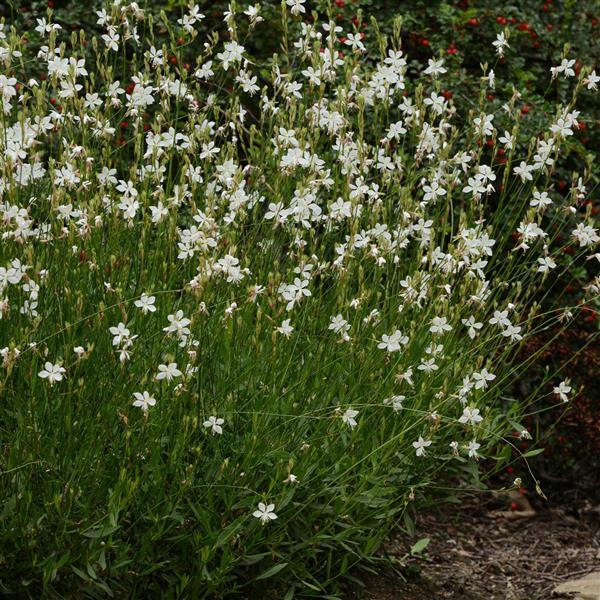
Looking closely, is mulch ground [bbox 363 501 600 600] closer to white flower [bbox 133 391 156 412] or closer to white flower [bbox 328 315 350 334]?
white flower [bbox 328 315 350 334]

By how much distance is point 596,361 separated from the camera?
5.50 metres

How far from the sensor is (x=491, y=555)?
5.10 meters

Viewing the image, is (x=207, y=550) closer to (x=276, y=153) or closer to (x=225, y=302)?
(x=225, y=302)

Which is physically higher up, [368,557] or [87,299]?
[87,299]

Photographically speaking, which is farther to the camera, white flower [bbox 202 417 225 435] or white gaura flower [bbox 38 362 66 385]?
white flower [bbox 202 417 225 435]

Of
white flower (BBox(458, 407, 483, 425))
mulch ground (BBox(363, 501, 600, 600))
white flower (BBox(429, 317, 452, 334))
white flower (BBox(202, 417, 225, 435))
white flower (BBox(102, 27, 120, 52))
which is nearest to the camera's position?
white flower (BBox(202, 417, 225, 435))

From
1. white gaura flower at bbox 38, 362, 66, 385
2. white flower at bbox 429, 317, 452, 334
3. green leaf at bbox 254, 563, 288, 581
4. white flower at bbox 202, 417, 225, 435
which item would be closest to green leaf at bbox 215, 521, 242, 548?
green leaf at bbox 254, 563, 288, 581

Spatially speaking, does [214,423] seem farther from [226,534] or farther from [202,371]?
[226,534]

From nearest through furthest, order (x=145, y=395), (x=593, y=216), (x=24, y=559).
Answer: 1. (x=145, y=395)
2. (x=24, y=559)
3. (x=593, y=216)

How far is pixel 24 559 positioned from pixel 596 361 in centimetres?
325

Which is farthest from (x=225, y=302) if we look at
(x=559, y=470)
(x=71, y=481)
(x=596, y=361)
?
(x=559, y=470)

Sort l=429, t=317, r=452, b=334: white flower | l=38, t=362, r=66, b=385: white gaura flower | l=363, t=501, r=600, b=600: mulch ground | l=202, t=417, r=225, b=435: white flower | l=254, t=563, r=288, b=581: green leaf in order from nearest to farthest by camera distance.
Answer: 1. l=38, t=362, r=66, b=385: white gaura flower
2. l=202, t=417, r=225, b=435: white flower
3. l=254, t=563, r=288, b=581: green leaf
4. l=429, t=317, r=452, b=334: white flower
5. l=363, t=501, r=600, b=600: mulch ground

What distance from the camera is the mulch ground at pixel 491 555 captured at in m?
4.35

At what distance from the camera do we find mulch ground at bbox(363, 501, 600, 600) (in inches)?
171
